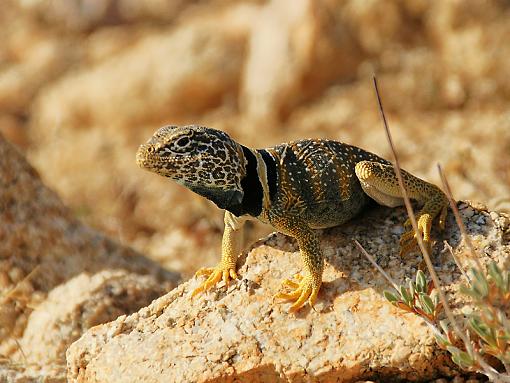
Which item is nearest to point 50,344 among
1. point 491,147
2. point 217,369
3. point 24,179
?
point 24,179

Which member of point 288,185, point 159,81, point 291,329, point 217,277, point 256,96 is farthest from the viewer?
point 159,81

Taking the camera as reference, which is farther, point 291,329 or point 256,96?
point 256,96

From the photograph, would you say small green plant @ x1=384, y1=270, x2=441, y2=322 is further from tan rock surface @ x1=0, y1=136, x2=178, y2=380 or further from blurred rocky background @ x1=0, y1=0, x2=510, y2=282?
blurred rocky background @ x1=0, y1=0, x2=510, y2=282

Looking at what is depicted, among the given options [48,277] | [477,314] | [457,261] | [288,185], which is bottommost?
[477,314]

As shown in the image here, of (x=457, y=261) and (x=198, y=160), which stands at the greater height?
(x=198, y=160)

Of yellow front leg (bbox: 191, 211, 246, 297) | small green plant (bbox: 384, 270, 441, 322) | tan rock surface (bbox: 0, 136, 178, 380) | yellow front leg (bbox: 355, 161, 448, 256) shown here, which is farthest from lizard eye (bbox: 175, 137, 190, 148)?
tan rock surface (bbox: 0, 136, 178, 380)

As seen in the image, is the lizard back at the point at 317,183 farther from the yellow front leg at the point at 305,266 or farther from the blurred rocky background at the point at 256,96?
the blurred rocky background at the point at 256,96

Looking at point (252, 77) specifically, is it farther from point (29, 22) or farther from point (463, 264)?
point (463, 264)

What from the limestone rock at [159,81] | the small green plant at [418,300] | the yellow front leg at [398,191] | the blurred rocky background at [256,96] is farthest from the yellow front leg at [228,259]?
the limestone rock at [159,81]

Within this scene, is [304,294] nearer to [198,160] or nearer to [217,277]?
[217,277]

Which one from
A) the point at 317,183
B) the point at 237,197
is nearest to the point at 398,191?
the point at 317,183
